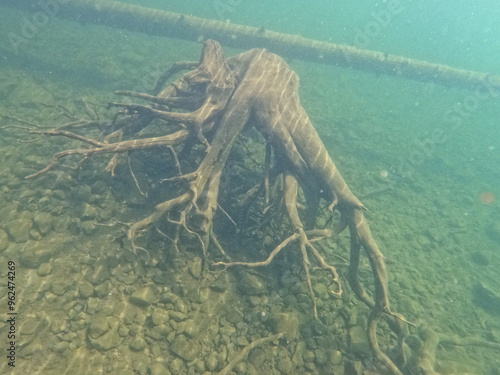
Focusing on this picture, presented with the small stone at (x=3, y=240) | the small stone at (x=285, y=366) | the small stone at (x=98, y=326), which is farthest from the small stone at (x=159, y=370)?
the small stone at (x=3, y=240)

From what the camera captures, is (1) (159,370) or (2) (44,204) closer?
(1) (159,370)

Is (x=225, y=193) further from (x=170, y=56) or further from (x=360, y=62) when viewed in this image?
(x=360, y=62)

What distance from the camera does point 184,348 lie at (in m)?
3.30

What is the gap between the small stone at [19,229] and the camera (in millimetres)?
3814

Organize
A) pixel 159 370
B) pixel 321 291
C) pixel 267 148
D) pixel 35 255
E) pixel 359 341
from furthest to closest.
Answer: pixel 267 148 → pixel 321 291 → pixel 359 341 → pixel 35 255 → pixel 159 370

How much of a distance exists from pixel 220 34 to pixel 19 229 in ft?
36.5

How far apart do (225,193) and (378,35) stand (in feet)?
125

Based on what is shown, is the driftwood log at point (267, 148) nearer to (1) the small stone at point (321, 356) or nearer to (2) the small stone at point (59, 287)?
(1) the small stone at point (321, 356)

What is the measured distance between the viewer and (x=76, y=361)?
9.68ft

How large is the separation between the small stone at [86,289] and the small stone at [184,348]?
50.3 inches

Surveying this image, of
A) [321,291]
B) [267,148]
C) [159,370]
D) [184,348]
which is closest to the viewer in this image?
[159,370]

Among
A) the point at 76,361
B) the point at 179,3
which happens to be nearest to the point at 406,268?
the point at 76,361

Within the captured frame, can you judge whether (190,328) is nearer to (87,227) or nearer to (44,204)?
(87,227)

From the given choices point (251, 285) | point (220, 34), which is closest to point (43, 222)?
point (251, 285)
